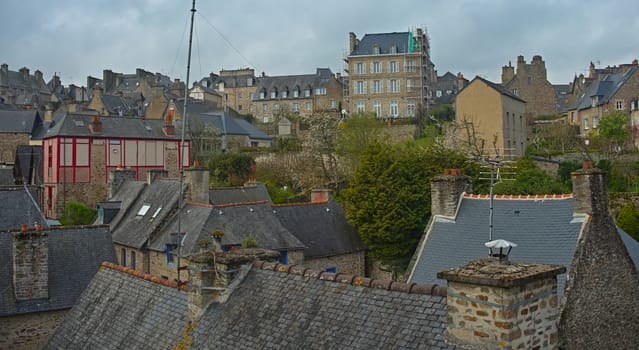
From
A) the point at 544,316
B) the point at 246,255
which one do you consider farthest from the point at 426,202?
the point at 544,316

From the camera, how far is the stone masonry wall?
204 inches

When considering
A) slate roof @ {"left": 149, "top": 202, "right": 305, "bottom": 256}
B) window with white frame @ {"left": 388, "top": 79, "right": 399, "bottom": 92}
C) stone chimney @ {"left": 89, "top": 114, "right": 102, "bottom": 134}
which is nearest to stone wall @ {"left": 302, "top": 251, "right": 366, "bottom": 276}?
slate roof @ {"left": 149, "top": 202, "right": 305, "bottom": 256}

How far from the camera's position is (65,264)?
45.2 feet

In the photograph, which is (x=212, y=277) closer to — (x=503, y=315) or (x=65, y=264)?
(x=503, y=315)

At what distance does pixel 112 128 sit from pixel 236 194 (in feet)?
45.8

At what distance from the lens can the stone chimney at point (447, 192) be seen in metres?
14.7

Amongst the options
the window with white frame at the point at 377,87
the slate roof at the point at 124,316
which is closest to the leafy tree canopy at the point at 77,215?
the slate roof at the point at 124,316

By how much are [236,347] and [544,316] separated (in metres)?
3.99

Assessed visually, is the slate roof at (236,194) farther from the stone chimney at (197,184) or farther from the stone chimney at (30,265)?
the stone chimney at (30,265)

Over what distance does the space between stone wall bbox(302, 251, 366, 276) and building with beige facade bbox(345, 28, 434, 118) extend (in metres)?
31.3

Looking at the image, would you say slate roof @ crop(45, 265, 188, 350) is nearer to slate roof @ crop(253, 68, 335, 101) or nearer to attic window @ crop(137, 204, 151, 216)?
A: attic window @ crop(137, 204, 151, 216)

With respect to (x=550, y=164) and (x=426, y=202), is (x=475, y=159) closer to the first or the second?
(x=426, y=202)

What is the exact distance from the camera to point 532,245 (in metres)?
12.6

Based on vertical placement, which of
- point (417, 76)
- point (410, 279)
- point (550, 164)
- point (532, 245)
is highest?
point (417, 76)
